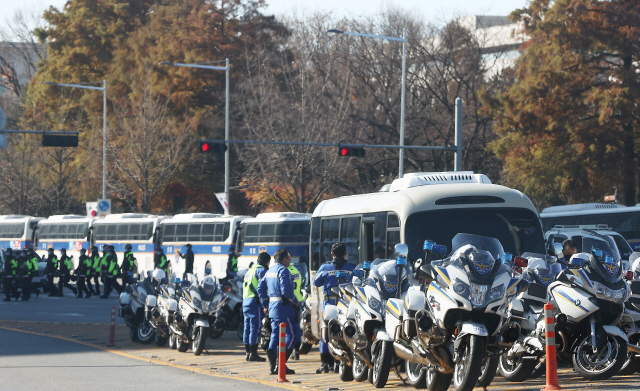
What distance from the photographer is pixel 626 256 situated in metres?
25.6

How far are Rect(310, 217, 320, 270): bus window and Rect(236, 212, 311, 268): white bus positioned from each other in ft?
58.1

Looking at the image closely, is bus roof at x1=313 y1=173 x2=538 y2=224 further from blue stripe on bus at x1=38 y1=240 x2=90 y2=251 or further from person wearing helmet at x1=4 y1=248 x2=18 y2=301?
blue stripe on bus at x1=38 y1=240 x2=90 y2=251

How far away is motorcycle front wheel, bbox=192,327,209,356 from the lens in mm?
15547

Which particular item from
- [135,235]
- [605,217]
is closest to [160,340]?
[605,217]

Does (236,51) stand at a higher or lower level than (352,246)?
higher

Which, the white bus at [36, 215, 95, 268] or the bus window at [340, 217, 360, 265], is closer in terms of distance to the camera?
the bus window at [340, 217, 360, 265]

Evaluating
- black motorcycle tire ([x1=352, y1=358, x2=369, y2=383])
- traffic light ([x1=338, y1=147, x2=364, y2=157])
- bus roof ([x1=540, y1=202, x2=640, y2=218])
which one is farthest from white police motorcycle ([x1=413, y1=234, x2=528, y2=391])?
bus roof ([x1=540, y1=202, x2=640, y2=218])

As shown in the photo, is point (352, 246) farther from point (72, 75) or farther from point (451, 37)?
point (72, 75)

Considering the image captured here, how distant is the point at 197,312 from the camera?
52.0 ft

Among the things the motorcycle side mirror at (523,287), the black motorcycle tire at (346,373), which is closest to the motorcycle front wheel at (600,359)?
the motorcycle side mirror at (523,287)

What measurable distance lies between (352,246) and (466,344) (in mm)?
7189

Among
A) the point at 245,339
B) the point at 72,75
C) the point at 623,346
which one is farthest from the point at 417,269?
the point at 72,75

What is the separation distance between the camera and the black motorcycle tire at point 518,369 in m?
10.7

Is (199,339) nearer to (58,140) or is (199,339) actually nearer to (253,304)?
(253,304)
